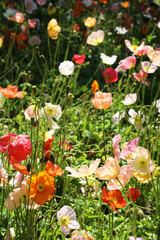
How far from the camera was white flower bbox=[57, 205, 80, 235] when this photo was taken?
1244 millimetres

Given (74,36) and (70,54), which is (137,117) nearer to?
(70,54)

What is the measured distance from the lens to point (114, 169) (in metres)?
1.10

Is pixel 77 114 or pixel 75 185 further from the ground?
pixel 77 114

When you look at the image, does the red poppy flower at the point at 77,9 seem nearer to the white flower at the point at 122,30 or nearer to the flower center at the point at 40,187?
the white flower at the point at 122,30

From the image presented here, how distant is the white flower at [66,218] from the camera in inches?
49.0

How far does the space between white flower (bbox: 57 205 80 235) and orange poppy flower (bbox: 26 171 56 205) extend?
8 cm

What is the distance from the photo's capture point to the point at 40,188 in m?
1.21

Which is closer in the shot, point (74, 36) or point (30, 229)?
point (30, 229)

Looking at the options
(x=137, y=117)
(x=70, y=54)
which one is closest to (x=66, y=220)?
(x=137, y=117)

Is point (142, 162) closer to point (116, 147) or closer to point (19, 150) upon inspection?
point (116, 147)

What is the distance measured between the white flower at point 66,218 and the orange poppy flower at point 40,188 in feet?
0.25

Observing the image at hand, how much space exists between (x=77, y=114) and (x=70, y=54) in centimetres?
116

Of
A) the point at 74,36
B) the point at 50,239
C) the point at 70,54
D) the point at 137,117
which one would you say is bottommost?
the point at 50,239

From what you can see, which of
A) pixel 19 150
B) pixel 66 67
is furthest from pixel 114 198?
pixel 66 67
